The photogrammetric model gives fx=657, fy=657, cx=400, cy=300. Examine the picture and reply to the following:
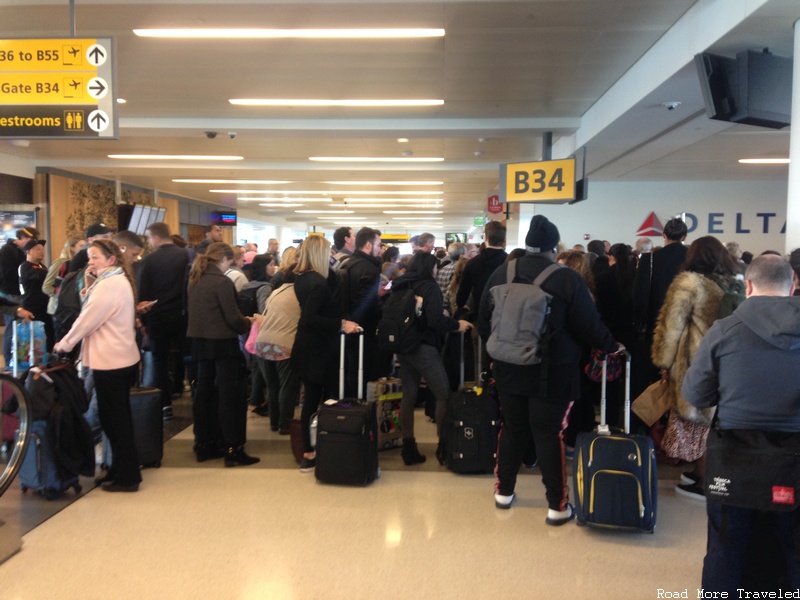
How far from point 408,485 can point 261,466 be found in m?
1.13

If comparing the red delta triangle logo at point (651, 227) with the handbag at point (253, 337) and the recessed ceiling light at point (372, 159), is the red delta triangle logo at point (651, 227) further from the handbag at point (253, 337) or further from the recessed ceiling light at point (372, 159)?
the handbag at point (253, 337)

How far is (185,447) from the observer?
17.0 feet

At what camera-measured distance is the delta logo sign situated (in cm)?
1351

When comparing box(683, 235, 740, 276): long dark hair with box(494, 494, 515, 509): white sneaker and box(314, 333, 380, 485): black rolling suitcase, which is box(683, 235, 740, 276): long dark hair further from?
box(314, 333, 380, 485): black rolling suitcase

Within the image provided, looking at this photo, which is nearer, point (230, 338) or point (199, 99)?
point (230, 338)

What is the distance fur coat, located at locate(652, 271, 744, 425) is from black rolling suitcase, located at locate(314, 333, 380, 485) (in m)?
1.87

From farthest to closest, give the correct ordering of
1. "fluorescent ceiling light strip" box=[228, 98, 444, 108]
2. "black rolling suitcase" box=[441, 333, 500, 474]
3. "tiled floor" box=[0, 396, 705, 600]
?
"fluorescent ceiling light strip" box=[228, 98, 444, 108]
"black rolling suitcase" box=[441, 333, 500, 474]
"tiled floor" box=[0, 396, 705, 600]

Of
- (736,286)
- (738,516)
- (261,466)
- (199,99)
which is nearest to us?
(738,516)

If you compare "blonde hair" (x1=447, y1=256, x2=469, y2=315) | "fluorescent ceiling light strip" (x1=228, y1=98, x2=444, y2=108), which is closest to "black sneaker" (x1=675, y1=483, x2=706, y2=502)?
"blonde hair" (x1=447, y1=256, x2=469, y2=315)

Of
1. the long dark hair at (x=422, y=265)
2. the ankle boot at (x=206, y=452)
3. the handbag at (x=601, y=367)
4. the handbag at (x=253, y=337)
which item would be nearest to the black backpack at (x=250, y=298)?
the handbag at (x=253, y=337)

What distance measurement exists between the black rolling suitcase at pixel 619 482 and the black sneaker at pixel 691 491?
2.63 ft

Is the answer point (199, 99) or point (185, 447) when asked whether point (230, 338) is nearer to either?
point (185, 447)

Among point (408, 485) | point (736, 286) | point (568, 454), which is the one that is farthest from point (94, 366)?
point (736, 286)

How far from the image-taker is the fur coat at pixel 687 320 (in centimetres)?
384
